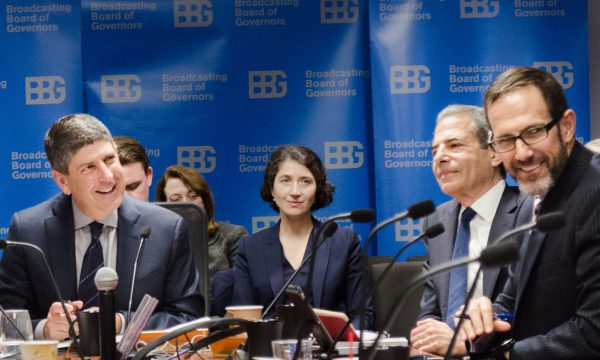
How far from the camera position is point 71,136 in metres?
3.75

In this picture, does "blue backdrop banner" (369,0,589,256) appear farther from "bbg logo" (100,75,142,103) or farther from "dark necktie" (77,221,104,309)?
"dark necktie" (77,221,104,309)

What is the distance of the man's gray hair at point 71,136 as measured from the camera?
3.75 m

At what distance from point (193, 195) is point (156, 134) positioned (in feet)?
3.30

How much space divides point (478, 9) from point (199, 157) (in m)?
2.23

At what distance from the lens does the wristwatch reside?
2.56 m

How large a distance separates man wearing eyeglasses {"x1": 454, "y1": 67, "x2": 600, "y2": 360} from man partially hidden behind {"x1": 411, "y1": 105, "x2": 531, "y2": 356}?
74cm

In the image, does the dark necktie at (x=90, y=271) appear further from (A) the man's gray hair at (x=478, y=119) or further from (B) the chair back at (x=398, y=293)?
(A) the man's gray hair at (x=478, y=119)

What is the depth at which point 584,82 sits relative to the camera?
6.23m

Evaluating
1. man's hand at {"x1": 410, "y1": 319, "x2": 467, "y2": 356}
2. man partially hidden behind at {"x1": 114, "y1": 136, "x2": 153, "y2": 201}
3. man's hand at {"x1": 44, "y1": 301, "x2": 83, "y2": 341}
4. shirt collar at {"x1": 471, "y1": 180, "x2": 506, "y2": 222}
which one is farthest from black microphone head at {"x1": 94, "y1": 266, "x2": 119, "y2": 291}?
man partially hidden behind at {"x1": 114, "y1": 136, "x2": 153, "y2": 201}

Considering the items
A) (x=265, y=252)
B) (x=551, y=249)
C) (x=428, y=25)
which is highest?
(x=428, y=25)

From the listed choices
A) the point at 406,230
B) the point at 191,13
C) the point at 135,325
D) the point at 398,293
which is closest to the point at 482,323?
the point at 135,325

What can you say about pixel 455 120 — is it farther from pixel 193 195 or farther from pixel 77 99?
pixel 77 99

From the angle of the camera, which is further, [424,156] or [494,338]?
[424,156]

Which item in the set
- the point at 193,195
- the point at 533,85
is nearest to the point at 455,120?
the point at 533,85
